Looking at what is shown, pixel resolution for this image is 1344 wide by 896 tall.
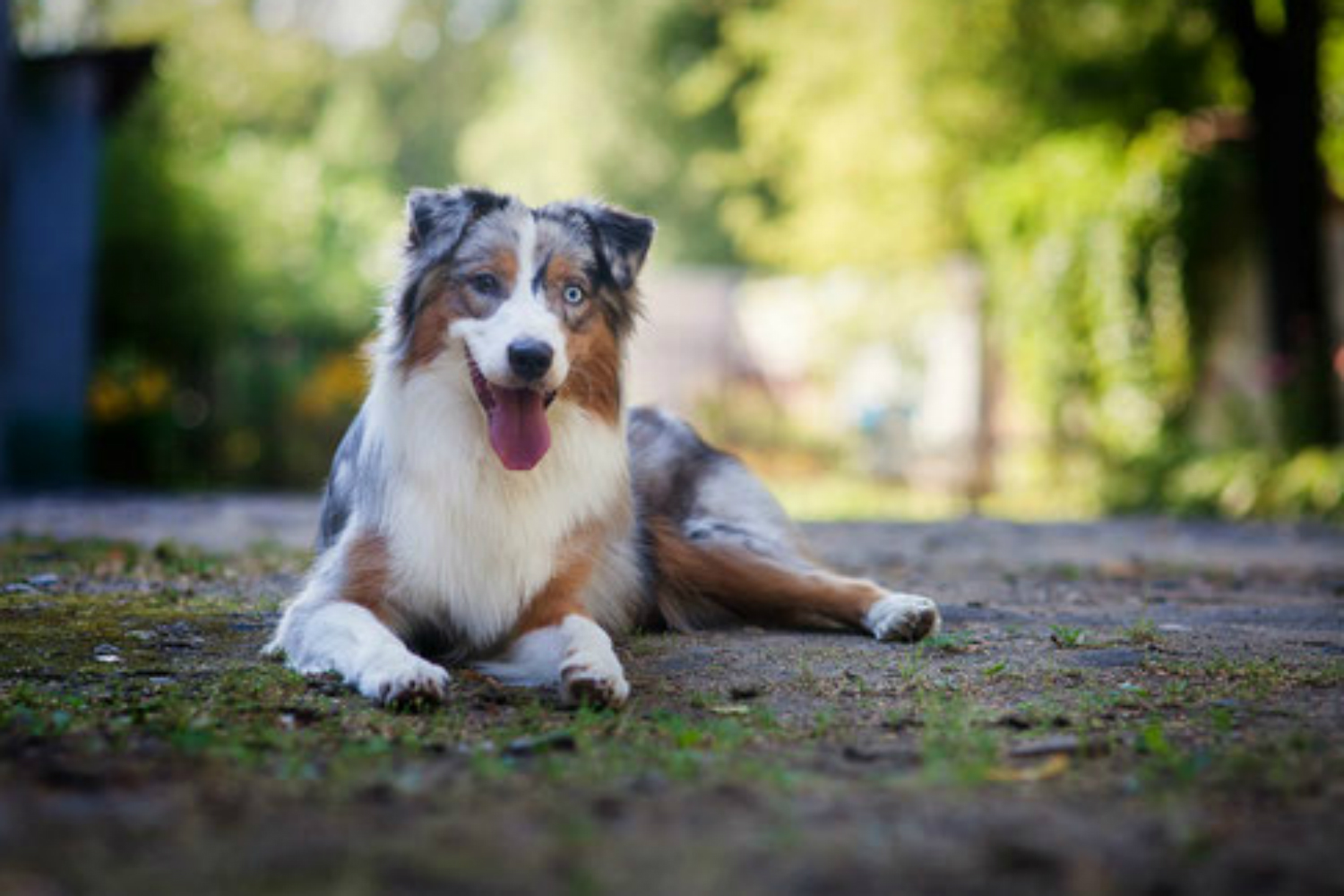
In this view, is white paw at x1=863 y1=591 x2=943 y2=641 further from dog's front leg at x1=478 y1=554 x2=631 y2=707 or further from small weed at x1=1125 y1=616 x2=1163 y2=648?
dog's front leg at x1=478 y1=554 x2=631 y2=707

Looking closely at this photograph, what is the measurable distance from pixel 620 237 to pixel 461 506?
1091 millimetres

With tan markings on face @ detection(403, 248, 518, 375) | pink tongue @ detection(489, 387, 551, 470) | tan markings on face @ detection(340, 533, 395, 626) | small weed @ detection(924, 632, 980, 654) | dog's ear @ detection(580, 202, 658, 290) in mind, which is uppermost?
dog's ear @ detection(580, 202, 658, 290)

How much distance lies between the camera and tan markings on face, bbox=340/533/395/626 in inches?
169

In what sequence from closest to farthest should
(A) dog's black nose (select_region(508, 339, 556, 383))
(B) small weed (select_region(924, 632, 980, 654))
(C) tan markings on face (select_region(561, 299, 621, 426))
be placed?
(A) dog's black nose (select_region(508, 339, 556, 383))
(C) tan markings on face (select_region(561, 299, 621, 426))
(B) small weed (select_region(924, 632, 980, 654))

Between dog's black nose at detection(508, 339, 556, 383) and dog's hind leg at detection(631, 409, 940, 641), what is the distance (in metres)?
1.24

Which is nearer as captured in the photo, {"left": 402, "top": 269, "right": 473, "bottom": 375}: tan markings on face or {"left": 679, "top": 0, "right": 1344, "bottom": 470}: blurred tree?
{"left": 402, "top": 269, "right": 473, "bottom": 375}: tan markings on face

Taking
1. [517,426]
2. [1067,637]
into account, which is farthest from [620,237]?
[1067,637]

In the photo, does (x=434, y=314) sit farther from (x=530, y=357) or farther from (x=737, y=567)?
(x=737, y=567)

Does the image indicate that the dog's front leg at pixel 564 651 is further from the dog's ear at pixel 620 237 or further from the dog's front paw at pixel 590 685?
the dog's ear at pixel 620 237

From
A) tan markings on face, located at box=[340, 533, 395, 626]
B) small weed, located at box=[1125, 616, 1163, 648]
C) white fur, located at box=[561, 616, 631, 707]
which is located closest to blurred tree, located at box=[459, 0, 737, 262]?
small weed, located at box=[1125, 616, 1163, 648]

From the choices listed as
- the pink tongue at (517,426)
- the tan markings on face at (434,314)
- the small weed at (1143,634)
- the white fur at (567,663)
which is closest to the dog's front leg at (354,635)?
the white fur at (567,663)

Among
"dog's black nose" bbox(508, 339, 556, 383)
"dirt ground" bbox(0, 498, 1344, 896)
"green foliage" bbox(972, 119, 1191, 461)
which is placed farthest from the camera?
"green foliage" bbox(972, 119, 1191, 461)

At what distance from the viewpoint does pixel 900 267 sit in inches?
795

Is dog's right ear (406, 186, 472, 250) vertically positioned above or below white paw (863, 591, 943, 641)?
above
